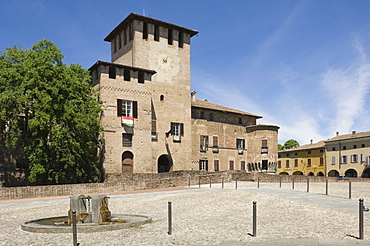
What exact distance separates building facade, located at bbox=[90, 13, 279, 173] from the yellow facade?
53.9 feet

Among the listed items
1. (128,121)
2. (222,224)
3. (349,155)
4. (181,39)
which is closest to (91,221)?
(222,224)

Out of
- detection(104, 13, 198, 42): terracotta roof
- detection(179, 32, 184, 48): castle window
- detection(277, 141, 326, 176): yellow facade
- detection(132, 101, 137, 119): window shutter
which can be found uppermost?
detection(104, 13, 198, 42): terracotta roof

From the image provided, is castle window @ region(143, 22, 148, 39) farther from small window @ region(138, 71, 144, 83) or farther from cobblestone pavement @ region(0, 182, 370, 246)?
cobblestone pavement @ region(0, 182, 370, 246)

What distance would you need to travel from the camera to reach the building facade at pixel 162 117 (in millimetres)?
35594

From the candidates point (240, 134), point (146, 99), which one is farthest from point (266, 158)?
point (146, 99)

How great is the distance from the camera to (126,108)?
119 ft

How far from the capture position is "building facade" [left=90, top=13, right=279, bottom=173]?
3559 centimetres

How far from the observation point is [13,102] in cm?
2745

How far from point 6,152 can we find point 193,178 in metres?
16.7

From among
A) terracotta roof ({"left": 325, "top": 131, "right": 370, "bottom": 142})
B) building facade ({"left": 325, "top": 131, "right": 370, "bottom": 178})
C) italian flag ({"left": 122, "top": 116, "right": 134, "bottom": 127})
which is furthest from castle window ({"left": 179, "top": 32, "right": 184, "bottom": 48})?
terracotta roof ({"left": 325, "top": 131, "right": 370, "bottom": 142})

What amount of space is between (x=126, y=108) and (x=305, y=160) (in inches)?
1613

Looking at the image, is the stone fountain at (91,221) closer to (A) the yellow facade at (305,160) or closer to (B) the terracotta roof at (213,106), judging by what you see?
(B) the terracotta roof at (213,106)

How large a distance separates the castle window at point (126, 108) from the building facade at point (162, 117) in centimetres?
10

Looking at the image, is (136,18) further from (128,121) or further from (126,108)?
(128,121)
